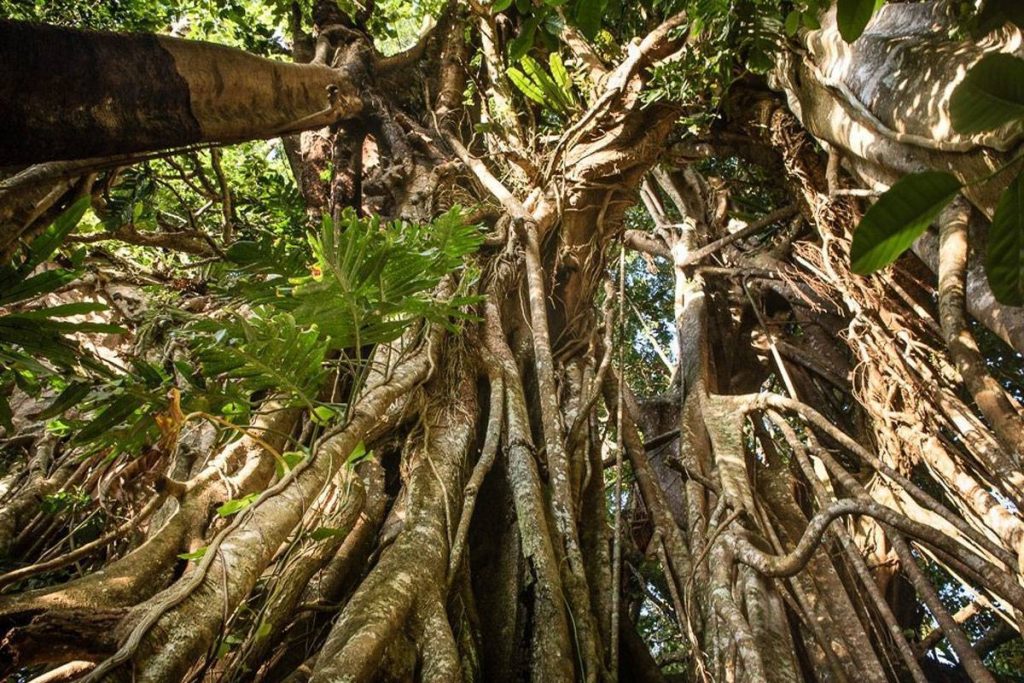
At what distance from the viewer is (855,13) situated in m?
0.90

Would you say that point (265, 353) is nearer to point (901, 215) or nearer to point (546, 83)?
point (901, 215)

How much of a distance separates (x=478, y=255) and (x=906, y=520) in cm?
215

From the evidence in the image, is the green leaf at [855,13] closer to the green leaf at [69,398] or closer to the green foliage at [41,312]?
the green foliage at [41,312]

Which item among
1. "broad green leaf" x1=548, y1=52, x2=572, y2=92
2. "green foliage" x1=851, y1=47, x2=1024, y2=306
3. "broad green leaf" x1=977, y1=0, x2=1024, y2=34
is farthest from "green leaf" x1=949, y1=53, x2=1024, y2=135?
"broad green leaf" x1=548, y1=52, x2=572, y2=92

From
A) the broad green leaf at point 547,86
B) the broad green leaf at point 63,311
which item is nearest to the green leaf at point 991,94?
the broad green leaf at point 63,311

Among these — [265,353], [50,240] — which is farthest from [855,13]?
[50,240]

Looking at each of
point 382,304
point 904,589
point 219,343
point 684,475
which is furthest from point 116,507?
point 904,589

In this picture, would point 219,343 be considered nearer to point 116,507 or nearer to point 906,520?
point 116,507

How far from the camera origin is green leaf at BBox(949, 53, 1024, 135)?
0.60 m

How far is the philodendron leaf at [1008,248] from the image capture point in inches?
24.7

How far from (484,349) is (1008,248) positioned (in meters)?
2.09

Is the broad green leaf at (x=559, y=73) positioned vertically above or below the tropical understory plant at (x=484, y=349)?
above

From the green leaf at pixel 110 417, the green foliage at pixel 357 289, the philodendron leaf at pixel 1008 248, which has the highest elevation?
the green foliage at pixel 357 289

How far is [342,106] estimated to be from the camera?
281cm
